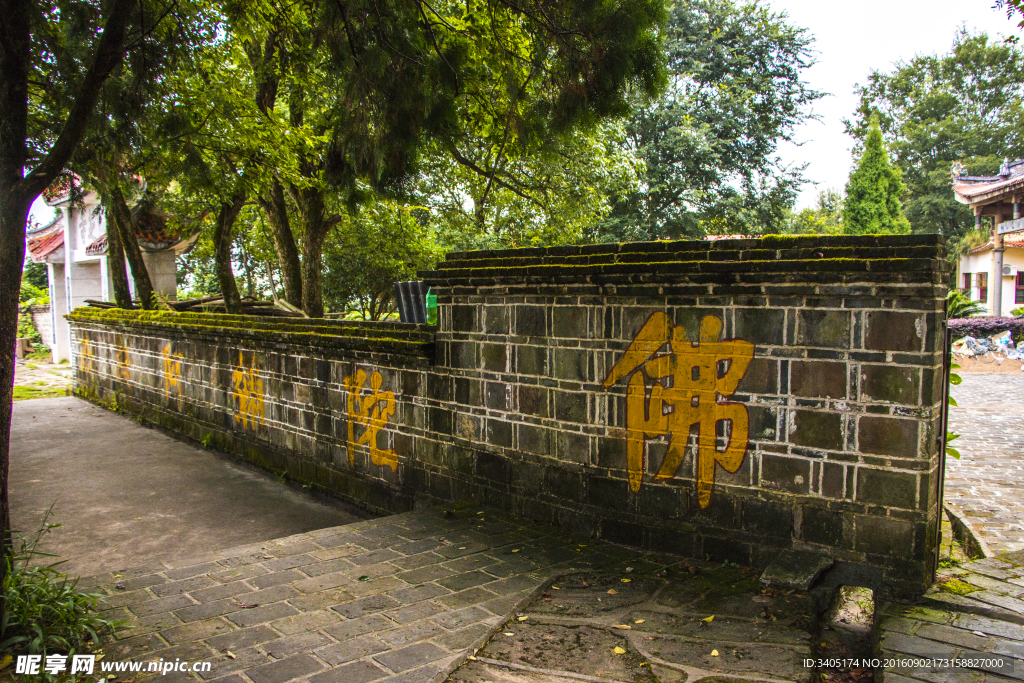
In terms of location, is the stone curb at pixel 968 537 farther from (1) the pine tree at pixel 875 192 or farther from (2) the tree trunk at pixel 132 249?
(1) the pine tree at pixel 875 192

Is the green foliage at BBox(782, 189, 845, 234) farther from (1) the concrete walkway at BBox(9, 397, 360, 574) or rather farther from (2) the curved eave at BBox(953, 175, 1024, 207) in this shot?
(1) the concrete walkway at BBox(9, 397, 360, 574)

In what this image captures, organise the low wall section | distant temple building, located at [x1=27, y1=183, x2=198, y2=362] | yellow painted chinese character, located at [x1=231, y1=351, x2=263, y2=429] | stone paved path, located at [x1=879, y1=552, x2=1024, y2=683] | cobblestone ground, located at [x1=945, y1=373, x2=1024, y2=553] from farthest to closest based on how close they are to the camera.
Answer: distant temple building, located at [x1=27, y1=183, x2=198, y2=362] < yellow painted chinese character, located at [x1=231, y1=351, x2=263, y2=429] < cobblestone ground, located at [x1=945, y1=373, x2=1024, y2=553] < the low wall section < stone paved path, located at [x1=879, y1=552, x2=1024, y2=683]

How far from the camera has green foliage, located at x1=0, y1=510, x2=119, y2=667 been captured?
319cm

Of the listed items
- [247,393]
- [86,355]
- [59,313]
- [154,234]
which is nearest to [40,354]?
[59,313]

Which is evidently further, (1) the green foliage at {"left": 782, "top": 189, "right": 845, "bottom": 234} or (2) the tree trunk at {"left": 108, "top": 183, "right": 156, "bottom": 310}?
(1) the green foliage at {"left": 782, "top": 189, "right": 845, "bottom": 234}

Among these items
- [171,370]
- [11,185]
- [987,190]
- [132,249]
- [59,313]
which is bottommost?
[171,370]

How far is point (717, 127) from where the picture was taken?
22375 mm

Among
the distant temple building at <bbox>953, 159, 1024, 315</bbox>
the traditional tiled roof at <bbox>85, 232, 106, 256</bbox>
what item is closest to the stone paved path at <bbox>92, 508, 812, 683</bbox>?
the traditional tiled roof at <bbox>85, 232, 106, 256</bbox>

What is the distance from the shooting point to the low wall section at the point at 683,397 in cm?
360

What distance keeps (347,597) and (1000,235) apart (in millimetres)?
25577

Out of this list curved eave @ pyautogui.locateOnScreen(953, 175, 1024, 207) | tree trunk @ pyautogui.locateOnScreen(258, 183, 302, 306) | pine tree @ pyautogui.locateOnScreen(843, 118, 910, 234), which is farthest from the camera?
pine tree @ pyautogui.locateOnScreen(843, 118, 910, 234)

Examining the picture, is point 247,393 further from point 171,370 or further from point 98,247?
point 98,247

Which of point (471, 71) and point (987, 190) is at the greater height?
point (987, 190)

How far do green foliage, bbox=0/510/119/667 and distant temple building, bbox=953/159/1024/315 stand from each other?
25.5 metres
